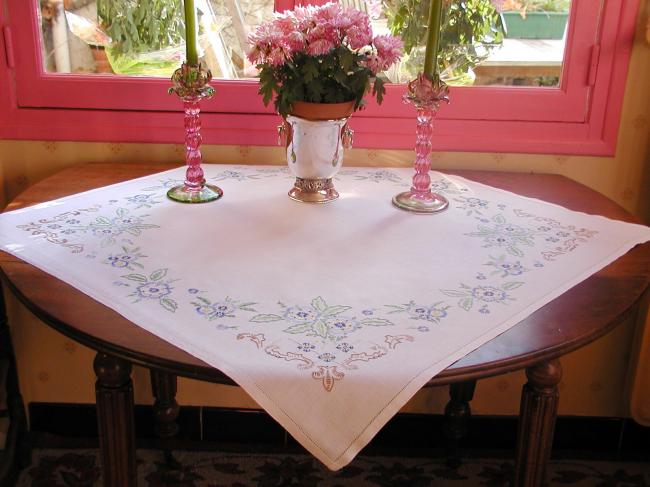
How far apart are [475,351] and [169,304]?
17.5 inches

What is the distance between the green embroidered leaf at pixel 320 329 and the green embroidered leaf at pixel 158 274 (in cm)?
28

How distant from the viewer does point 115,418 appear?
1.10 m

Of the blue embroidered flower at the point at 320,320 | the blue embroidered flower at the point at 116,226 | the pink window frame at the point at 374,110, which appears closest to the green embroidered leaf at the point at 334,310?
the blue embroidered flower at the point at 320,320

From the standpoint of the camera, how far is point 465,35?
1751mm

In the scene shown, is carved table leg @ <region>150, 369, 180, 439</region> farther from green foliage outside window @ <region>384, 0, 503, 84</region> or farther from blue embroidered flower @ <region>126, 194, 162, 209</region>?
green foliage outside window @ <region>384, 0, 503, 84</region>

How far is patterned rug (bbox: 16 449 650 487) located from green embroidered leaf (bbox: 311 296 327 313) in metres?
0.98

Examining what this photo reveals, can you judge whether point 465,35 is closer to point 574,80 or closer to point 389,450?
point 574,80

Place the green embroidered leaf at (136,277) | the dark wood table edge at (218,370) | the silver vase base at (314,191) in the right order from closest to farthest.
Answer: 1. the dark wood table edge at (218,370)
2. the green embroidered leaf at (136,277)
3. the silver vase base at (314,191)

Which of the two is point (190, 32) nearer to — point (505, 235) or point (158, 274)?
point (158, 274)

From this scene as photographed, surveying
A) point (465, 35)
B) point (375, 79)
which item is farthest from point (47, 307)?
point (465, 35)

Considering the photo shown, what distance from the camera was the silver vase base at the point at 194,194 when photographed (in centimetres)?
148

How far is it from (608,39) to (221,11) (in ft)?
2.99

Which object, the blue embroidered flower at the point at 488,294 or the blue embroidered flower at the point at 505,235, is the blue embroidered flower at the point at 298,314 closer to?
the blue embroidered flower at the point at 488,294

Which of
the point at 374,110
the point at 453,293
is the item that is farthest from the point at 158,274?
the point at 374,110
